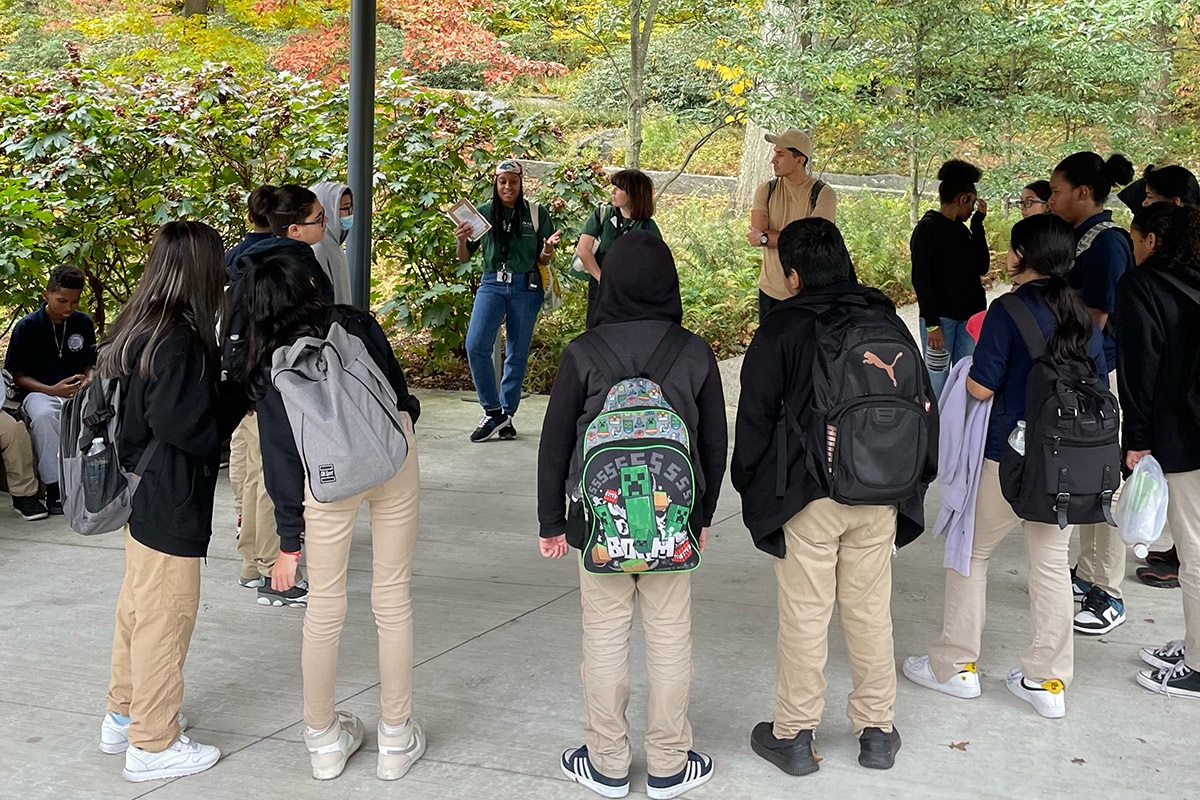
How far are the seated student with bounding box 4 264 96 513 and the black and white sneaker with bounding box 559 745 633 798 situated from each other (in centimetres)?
398

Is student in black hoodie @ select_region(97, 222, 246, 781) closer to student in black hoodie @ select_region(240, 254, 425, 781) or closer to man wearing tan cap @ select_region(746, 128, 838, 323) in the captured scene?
student in black hoodie @ select_region(240, 254, 425, 781)

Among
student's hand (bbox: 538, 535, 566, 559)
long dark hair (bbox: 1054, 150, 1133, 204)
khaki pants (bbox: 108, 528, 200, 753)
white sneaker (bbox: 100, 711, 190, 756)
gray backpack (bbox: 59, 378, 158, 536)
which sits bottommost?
white sneaker (bbox: 100, 711, 190, 756)

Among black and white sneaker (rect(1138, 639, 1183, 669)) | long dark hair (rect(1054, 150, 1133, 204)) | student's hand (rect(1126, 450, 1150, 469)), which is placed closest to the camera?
student's hand (rect(1126, 450, 1150, 469))

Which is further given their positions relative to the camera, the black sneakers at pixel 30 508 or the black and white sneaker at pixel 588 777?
the black sneakers at pixel 30 508

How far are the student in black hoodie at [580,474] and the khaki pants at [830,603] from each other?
1.10ft

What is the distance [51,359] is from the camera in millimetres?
6602

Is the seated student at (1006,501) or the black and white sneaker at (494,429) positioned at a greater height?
the seated student at (1006,501)

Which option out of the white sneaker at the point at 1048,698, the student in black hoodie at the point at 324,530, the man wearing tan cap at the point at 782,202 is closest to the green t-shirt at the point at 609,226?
the man wearing tan cap at the point at 782,202

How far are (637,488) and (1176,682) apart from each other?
2.37 meters

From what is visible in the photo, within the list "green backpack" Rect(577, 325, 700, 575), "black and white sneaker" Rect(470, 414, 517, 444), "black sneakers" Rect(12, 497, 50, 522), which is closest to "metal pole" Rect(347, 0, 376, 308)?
"black and white sneaker" Rect(470, 414, 517, 444)

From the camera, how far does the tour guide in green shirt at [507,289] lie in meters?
7.98

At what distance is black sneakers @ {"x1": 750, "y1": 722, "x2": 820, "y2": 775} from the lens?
3.61 meters

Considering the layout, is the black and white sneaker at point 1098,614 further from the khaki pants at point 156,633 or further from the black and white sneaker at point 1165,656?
the khaki pants at point 156,633

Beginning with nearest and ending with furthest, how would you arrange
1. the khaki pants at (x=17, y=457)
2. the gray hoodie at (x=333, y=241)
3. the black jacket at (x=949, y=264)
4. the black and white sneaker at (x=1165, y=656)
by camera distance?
1. the black and white sneaker at (x=1165, y=656)
2. the gray hoodie at (x=333, y=241)
3. the khaki pants at (x=17, y=457)
4. the black jacket at (x=949, y=264)
